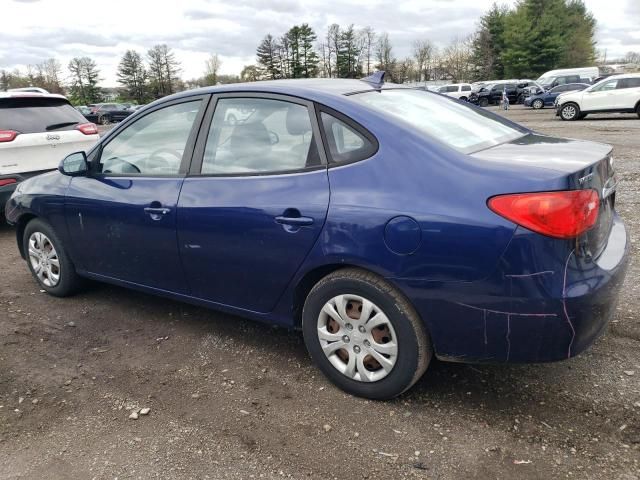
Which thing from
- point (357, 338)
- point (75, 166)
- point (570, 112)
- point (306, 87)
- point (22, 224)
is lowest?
point (570, 112)

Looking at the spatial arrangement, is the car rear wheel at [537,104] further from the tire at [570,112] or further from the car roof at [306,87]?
the car roof at [306,87]

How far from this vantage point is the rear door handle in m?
2.84

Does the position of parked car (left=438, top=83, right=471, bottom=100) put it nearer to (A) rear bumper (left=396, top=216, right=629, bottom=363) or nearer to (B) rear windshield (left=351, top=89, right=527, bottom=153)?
(B) rear windshield (left=351, top=89, right=527, bottom=153)

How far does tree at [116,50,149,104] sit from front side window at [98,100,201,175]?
83.8m

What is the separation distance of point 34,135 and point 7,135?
1.10 ft

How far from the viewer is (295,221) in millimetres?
2881

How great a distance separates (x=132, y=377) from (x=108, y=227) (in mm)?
1118

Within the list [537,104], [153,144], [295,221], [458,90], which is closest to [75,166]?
[153,144]

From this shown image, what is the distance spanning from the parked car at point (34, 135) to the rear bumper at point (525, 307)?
5.88 meters

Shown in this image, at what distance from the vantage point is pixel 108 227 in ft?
12.6

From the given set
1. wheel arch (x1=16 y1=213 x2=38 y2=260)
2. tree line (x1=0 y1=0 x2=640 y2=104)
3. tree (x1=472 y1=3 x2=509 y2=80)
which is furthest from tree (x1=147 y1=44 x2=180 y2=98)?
wheel arch (x1=16 y1=213 x2=38 y2=260)

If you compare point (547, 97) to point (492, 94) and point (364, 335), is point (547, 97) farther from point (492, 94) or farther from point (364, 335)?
point (364, 335)

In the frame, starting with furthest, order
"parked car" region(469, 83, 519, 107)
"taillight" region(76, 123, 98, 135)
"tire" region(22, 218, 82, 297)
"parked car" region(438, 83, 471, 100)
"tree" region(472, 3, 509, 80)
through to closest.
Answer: "tree" region(472, 3, 509, 80) < "parked car" region(438, 83, 471, 100) < "parked car" region(469, 83, 519, 107) < "taillight" region(76, 123, 98, 135) < "tire" region(22, 218, 82, 297)

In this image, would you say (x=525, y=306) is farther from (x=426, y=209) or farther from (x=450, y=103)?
(x=450, y=103)
